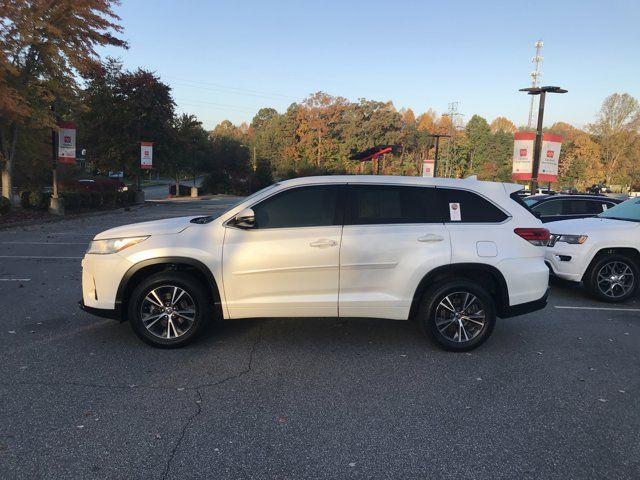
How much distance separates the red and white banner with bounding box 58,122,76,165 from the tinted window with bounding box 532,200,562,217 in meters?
18.3

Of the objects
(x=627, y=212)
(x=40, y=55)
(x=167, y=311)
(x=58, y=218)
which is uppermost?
(x=40, y=55)

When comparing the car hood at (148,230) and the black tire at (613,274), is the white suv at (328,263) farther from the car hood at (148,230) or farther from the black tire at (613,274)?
the black tire at (613,274)

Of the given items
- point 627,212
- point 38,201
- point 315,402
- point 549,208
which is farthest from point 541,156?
point 38,201

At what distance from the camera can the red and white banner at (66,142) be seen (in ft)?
65.4

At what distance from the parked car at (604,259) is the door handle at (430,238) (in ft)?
12.5

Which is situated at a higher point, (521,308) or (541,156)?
(541,156)

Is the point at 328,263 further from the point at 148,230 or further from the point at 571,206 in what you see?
the point at 571,206

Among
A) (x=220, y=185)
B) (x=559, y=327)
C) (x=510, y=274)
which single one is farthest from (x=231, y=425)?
(x=220, y=185)

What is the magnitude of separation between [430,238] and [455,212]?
17.4 inches

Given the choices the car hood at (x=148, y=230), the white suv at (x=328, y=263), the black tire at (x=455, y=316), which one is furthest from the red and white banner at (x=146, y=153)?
the black tire at (x=455, y=316)

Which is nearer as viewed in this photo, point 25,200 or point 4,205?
point 4,205

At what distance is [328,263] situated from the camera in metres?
4.70

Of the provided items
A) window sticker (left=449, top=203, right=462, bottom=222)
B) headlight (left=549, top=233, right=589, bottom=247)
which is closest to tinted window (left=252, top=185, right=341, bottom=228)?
window sticker (left=449, top=203, right=462, bottom=222)

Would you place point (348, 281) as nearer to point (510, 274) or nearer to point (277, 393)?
point (277, 393)
